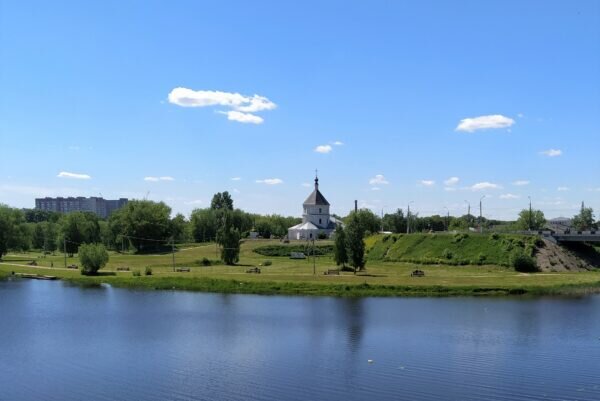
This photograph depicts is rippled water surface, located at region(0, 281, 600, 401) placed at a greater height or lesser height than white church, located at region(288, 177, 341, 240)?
lesser

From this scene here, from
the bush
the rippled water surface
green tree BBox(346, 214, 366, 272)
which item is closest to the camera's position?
the rippled water surface

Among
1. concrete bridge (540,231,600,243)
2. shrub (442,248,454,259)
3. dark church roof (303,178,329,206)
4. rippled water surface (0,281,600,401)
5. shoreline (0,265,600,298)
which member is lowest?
rippled water surface (0,281,600,401)

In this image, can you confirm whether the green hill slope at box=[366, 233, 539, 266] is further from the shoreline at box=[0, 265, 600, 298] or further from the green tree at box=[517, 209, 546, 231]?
the green tree at box=[517, 209, 546, 231]

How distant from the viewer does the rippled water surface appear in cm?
3145

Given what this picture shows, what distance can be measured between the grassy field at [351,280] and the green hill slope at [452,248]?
2.29 meters

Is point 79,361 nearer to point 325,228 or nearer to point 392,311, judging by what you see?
point 392,311

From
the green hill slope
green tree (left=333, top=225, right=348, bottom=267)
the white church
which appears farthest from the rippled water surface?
the white church

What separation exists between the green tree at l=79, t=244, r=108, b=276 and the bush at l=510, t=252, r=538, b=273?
6261cm

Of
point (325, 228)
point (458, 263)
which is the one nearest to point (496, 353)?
point (458, 263)

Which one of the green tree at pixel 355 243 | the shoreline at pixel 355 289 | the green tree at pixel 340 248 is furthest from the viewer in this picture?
the green tree at pixel 340 248

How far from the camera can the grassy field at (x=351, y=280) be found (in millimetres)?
70062

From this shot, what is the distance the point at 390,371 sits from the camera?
3478 centimetres

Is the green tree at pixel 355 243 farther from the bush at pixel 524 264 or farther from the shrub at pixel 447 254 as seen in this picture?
the bush at pixel 524 264

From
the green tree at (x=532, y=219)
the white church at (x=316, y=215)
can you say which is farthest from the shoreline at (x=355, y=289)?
the green tree at (x=532, y=219)
